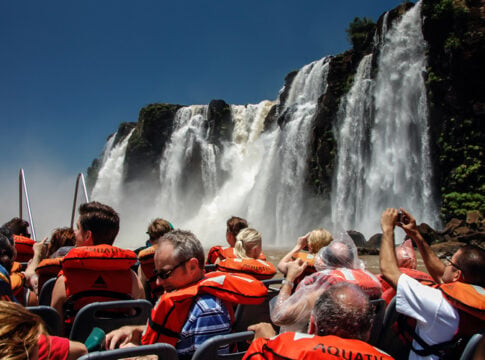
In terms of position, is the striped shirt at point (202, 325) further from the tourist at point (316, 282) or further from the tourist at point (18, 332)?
the tourist at point (18, 332)

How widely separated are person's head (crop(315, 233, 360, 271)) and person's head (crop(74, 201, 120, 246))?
1704 millimetres

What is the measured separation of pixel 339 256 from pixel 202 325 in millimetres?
1135

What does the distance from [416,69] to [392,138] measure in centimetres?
388

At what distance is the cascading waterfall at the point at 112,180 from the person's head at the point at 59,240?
48.3m

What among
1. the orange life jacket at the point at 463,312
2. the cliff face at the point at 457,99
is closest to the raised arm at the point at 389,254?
the orange life jacket at the point at 463,312

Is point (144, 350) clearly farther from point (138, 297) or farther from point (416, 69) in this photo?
point (416, 69)

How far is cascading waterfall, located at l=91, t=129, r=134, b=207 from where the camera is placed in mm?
51656

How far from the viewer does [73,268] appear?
2967 mm

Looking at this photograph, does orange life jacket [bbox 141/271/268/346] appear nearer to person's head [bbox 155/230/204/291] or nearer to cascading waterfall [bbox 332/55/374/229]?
person's head [bbox 155/230/204/291]

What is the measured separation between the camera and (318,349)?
5.11ft

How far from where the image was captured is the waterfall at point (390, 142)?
21016 millimetres

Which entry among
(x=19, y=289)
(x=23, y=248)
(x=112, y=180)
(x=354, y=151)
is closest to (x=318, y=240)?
(x=19, y=289)

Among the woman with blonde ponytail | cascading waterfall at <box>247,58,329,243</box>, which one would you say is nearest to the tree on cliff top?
cascading waterfall at <box>247,58,329,243</box>

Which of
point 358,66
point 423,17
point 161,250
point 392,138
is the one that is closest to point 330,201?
point 392,138
